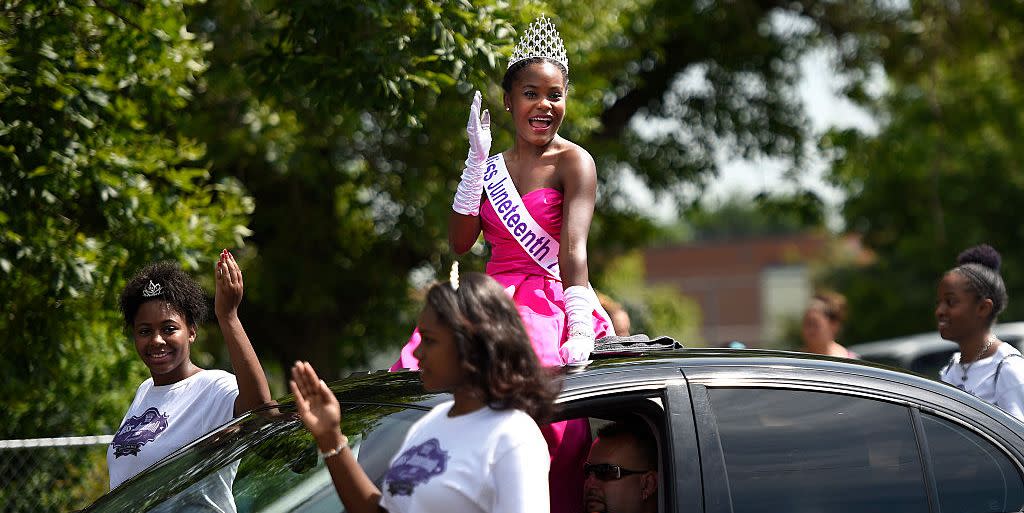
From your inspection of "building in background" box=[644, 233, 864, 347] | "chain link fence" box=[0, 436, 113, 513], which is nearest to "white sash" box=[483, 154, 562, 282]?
"chain link fence" box=[0, 436, 113, 513]

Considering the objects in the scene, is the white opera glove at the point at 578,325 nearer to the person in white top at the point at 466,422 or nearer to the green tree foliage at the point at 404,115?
the person in white top at the point at 466,422

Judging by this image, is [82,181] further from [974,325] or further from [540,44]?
[974,325]

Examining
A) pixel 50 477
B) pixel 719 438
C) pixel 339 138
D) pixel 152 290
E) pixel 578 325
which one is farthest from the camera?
pixel 339 138

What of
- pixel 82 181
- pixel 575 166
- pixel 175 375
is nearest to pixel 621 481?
pixel 575 166

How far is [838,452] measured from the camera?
3.16 meters

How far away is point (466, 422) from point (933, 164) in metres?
11.4

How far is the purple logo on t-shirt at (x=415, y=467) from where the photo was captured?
2.64 m

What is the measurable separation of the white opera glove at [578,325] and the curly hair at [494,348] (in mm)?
738

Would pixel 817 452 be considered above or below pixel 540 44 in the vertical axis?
below

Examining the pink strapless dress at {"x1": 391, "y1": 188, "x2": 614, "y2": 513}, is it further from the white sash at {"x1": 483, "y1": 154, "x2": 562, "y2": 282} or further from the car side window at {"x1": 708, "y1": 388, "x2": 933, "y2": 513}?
the car side window at {"x1": 708, "y1": 388, "x2": 933, "y2": 513}

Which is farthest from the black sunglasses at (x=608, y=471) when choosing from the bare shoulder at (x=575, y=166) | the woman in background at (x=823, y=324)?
the woman in background at (x=823, y=324)

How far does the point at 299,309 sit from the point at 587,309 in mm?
6559

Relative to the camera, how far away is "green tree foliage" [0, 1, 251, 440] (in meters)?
5.54

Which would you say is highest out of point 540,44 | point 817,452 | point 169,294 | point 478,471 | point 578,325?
point 540,44
